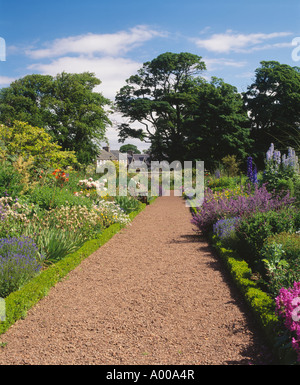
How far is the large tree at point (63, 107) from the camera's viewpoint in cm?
2888

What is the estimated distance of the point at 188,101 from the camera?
97.9 ft

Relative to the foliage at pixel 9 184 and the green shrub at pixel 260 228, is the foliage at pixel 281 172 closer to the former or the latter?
the green shrub at pixel 260 228

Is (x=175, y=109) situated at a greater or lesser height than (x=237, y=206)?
greater

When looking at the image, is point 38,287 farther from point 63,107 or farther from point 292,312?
point 63,107

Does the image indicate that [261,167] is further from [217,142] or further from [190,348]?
[190,348]

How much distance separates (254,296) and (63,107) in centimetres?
2773

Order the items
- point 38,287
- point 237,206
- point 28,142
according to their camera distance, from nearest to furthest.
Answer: point 38,287, point 237,206, point 28,142

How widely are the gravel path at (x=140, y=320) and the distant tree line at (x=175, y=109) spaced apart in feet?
72.3

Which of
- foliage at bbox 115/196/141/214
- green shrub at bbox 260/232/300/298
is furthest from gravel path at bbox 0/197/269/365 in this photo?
foliage at bbox 115/196/141/214

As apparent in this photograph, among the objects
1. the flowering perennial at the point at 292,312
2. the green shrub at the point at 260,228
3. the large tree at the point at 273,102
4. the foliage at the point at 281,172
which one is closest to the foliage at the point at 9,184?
the green shrub at the point at 260,228

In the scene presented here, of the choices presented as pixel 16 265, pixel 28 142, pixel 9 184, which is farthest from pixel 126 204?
pixel 16 265

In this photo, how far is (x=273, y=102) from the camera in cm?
2783

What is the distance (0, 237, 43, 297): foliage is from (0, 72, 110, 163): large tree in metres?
24.8
